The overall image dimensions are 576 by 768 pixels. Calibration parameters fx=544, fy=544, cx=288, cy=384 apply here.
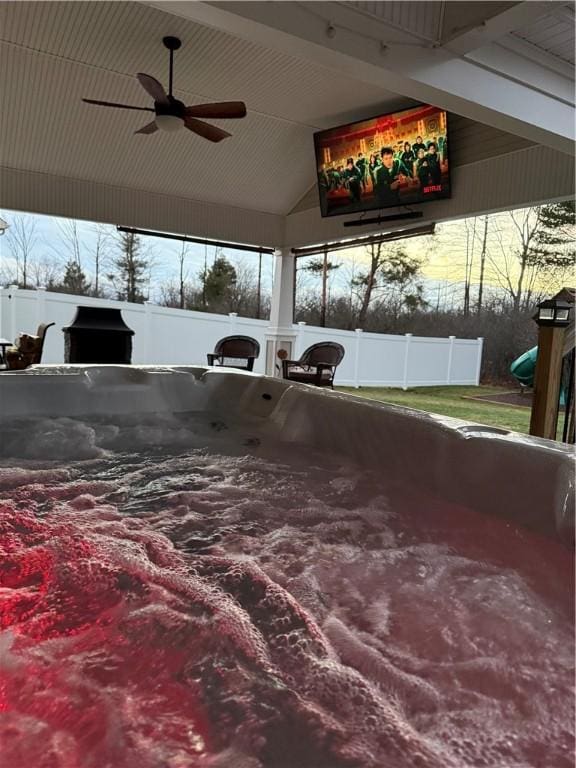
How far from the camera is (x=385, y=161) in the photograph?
179 inches

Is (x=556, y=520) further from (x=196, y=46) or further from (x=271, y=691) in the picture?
(x=196, y=46)

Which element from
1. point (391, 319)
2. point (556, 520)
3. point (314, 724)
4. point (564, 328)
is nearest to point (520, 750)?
point (314, 724)

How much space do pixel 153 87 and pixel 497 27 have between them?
195cm

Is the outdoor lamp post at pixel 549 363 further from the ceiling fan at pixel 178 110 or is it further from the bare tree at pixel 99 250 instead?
the bare tree at pixel 99 250

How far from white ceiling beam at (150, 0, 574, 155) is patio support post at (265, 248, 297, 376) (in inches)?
146

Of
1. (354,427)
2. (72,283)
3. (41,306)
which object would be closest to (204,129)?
(354,427)

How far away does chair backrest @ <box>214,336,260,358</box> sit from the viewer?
621 cm

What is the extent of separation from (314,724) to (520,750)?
1.02ft

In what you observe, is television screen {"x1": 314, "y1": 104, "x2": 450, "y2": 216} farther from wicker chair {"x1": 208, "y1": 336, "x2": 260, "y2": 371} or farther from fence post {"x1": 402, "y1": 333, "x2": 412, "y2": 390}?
fence post {"x1": 402, "y1": 333, "x2": 412, "y2": 390}

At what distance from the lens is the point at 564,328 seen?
261 centimetres

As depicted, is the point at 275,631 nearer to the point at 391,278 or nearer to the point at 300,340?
the point at 300,340

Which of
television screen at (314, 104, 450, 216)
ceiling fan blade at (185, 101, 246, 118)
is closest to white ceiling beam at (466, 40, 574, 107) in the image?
television screen at (314, 104, 450, 216)

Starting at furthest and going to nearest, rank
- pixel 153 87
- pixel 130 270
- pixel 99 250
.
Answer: pixel 130 270
pixel 99 250
pixel 153 87

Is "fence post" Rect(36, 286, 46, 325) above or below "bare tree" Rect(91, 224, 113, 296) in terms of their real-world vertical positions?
below
